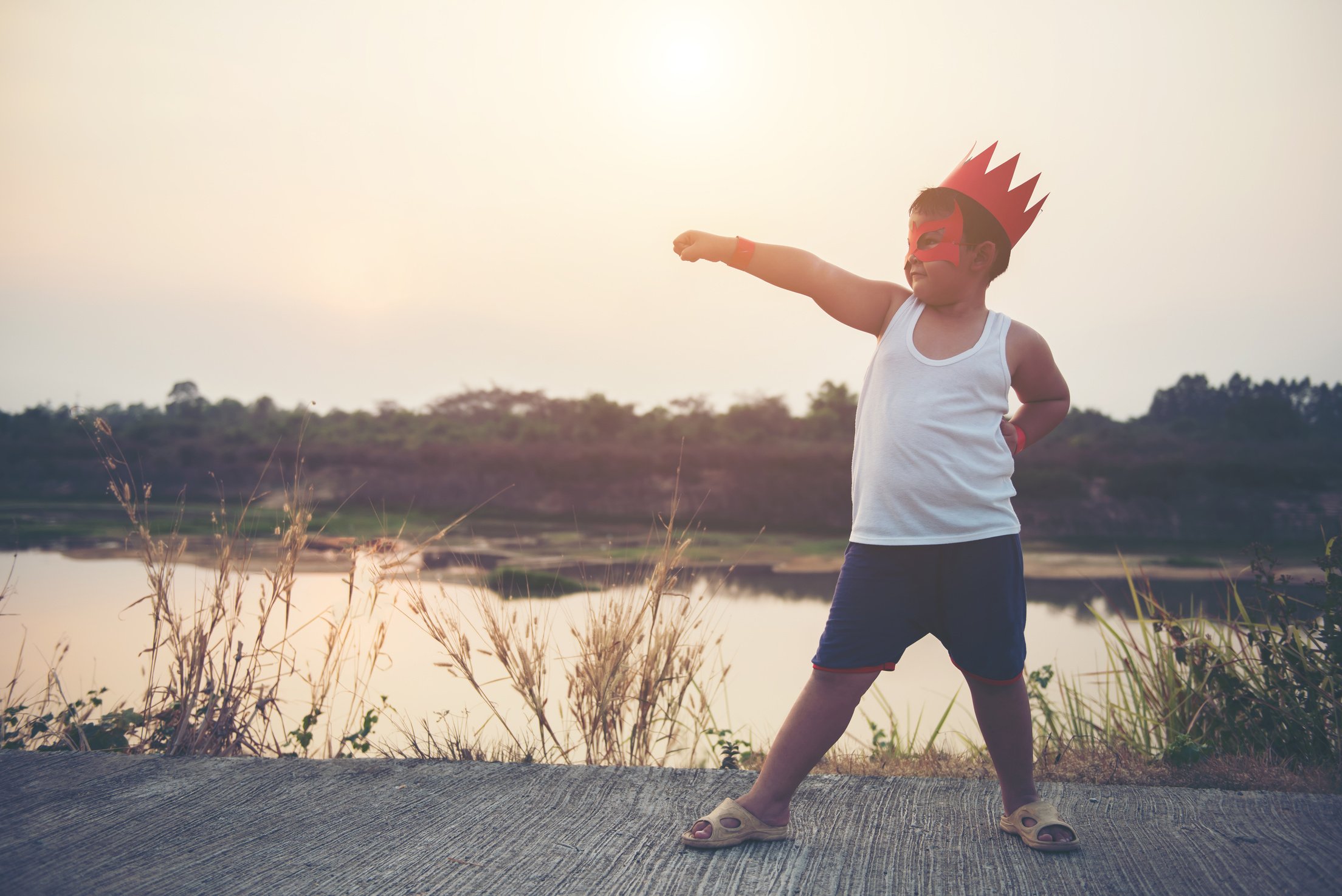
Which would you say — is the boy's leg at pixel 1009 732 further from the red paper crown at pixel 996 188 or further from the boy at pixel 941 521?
the red paper crown at pixel 996 188

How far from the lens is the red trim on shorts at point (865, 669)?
1.86 meters

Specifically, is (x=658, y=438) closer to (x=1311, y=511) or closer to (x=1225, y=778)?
(x=1311, y=511)

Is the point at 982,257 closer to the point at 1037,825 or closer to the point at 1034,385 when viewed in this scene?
the point at 1034,385

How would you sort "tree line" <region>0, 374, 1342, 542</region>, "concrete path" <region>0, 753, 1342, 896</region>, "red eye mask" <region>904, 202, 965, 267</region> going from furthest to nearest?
"tree line" <region>0, 374, 1342, 542</region> → "red eye mask" <region>904, 202, 965, 267</region> → "concrete path" <region>0, 753, 1342, 896</region>

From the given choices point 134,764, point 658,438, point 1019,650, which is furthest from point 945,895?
point 658,438

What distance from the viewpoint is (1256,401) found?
8906 millimetres

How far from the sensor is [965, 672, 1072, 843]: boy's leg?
192 centimetres

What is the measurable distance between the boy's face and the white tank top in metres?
0.11

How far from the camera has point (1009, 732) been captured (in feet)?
6.34

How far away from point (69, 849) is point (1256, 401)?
34.6 ft

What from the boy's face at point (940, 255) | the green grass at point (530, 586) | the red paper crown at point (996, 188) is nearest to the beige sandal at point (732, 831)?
the green grass at point (530, 586)

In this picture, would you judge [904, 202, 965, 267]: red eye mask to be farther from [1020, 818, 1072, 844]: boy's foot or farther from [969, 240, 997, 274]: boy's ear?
[1020, 818, 1072, 844]: boy's foot

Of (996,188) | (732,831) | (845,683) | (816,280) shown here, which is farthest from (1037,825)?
(996,188)

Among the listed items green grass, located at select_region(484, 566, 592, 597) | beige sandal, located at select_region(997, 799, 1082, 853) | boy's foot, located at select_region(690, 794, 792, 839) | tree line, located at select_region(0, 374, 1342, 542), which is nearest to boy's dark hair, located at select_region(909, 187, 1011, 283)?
beige sandal, located at select_region(997, 799, 1082, 853)
